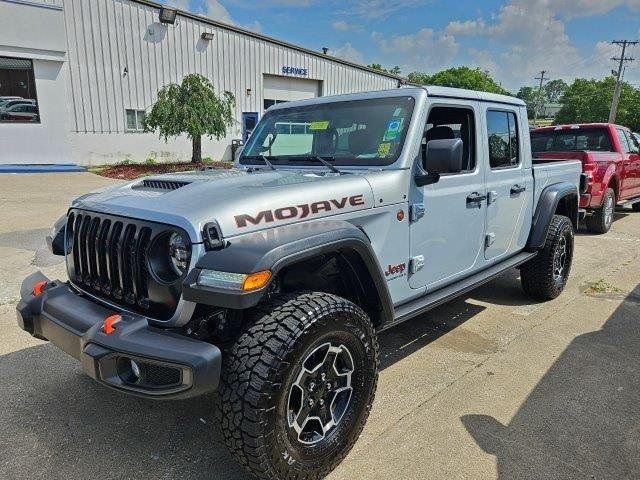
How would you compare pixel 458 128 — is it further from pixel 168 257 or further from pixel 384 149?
pixel 168 257

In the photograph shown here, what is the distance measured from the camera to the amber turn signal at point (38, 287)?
261 cm

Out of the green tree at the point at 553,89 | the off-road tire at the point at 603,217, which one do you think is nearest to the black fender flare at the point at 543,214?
the off-road tire at the point at 603,217

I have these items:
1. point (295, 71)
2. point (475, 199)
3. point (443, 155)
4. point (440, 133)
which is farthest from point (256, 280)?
point (295, 71)

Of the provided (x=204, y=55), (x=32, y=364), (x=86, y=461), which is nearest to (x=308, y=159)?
(x=86, y=461)

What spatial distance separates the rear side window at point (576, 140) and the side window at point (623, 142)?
0.36 meters

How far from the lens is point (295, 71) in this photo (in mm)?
22219

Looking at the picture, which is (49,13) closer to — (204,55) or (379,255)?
(204,55)

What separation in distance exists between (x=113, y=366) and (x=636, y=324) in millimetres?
4368

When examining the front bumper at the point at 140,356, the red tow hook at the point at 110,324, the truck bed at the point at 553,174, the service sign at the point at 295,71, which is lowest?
the front bumper at the point at 140,356

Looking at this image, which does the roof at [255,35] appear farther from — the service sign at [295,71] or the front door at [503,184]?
the front door at [503,184]

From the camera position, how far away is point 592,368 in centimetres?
346

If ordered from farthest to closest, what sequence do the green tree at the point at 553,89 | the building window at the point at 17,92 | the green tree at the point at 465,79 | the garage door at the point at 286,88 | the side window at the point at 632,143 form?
the green tree at the point at 553,89 < the green tree at the point at 465,79 < the garage door at the point at 286,88 < the building window at the point at 17,92 < the side window at the point at 632,143

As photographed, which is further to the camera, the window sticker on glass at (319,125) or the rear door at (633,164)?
the rear door at (633,164)

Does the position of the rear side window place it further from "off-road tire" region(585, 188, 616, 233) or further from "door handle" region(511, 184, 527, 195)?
"door handle" region(511, 184, 527, 195)
